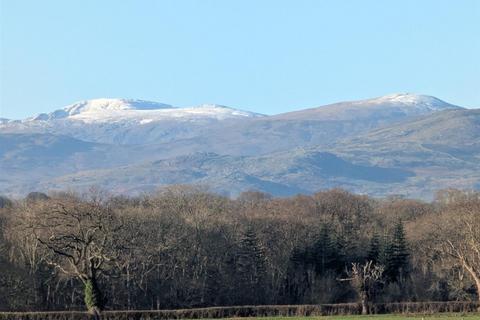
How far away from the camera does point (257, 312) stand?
222 ft

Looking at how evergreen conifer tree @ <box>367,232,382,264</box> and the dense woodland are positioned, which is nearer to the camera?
the dense woodland

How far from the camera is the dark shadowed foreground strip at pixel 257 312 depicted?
6084cm

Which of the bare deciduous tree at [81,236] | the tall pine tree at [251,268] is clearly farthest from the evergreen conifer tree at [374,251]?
the bare deciduous tree at [81,236]

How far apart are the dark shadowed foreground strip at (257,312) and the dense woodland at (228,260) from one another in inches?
78.1

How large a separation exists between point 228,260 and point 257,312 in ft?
80.9

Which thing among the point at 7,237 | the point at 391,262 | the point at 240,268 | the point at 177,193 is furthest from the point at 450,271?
the point at 177,193

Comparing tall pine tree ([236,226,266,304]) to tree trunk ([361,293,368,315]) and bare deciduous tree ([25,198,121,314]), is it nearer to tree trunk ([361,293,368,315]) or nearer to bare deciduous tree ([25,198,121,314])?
bare deciduous tree ([25,198,121,314])

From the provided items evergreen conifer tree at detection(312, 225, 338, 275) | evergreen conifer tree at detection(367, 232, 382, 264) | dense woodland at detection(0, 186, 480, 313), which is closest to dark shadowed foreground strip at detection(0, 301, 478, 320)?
dense woodland at detection(0, 186, 480, 313)

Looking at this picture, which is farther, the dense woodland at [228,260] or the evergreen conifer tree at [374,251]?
the evergreen conifer tree at [374,251]

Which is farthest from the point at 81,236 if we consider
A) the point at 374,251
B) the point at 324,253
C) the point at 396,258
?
the point at 396,258

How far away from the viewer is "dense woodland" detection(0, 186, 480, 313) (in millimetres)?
78375

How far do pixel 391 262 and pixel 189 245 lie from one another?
1763 centimetres

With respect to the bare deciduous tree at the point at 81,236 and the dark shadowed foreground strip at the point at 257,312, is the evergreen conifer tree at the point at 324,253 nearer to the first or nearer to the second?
the bare deciduous tree at the point at 81,236

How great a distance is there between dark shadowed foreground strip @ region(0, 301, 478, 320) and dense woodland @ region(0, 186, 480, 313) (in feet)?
6.51
